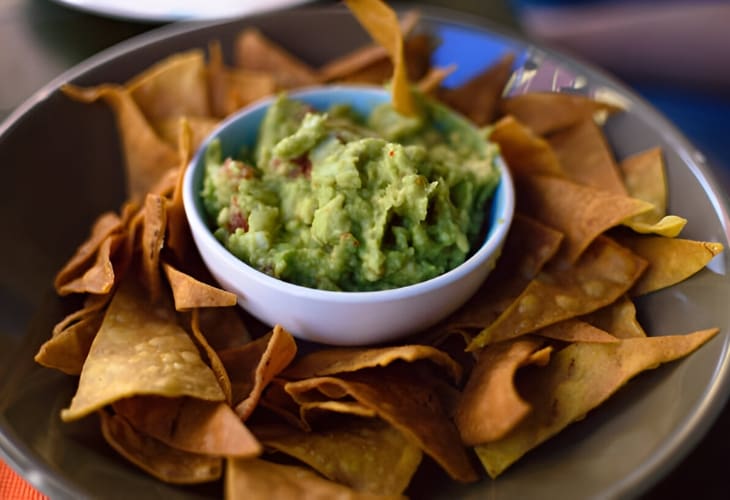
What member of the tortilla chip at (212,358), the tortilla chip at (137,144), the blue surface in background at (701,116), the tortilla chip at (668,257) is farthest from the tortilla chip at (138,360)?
the blue surface in background at (701,116)

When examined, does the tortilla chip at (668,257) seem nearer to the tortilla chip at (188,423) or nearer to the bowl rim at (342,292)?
the bowl rim at (342,292)

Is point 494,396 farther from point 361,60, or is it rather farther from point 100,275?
point 361,60

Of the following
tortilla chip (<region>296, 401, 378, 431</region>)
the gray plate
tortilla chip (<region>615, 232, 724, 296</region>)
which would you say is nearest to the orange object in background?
the gray plate

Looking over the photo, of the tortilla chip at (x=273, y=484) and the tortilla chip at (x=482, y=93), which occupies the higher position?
the tortilla chip at (x=482, y=93)

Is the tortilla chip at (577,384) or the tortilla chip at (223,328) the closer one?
the tortilla chip at (577,384)

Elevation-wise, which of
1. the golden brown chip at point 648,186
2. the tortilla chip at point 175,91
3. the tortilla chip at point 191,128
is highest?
the tortilla chip at point 175,91

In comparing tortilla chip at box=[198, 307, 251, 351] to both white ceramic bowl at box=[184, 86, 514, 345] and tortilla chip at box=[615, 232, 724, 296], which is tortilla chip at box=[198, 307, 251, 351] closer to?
white ceramic bowl at box=[184, 86, 514, 345]

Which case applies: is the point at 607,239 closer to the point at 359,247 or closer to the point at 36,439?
the point at 359,247

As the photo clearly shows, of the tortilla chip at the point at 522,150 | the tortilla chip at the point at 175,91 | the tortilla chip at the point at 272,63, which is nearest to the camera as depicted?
the tortilla chip at the point at 522,150
